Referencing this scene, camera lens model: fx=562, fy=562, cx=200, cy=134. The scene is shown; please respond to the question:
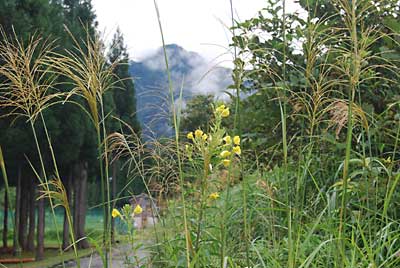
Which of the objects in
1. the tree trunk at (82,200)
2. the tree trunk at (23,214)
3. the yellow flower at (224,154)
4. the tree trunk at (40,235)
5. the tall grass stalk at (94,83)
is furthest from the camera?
the tree trunk at (82,200)

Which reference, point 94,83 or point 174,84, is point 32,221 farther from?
point 94,83

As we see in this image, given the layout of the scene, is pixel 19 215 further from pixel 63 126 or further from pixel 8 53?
pixel 8 53

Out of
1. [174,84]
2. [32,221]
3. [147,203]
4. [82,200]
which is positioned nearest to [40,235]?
[32,221]

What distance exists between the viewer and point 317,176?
2434 mm

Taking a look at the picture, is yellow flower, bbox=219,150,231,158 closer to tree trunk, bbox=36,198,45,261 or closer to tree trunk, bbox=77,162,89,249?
tree trunk, bbox=36,198,45,261

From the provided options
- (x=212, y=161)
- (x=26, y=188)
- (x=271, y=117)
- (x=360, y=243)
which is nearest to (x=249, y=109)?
(x=271, y=117)

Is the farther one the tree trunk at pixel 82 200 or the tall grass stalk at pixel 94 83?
the tree trunk at pixel 82 200

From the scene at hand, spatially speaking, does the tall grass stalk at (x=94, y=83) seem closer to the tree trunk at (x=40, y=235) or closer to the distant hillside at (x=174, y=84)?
the distant hillside at (x=174, y=84)

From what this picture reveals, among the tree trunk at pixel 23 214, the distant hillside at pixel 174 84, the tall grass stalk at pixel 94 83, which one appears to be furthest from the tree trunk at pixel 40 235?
the tall grass stalk at pixel 94 83

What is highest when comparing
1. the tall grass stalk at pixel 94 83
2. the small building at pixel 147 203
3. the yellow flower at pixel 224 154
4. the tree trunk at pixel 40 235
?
the tall grass stalk at pixel 94 83

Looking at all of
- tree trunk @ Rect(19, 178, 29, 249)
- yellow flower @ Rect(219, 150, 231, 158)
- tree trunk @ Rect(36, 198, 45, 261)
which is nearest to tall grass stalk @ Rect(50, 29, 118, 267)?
yellow flower @ Rect(219, 150, 231, 158)

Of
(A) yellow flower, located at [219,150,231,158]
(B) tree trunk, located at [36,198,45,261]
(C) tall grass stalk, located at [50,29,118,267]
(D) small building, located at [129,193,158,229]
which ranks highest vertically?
(C) tall grass stalk, located at [50,29,118,267]

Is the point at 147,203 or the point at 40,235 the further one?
the point at 40,235

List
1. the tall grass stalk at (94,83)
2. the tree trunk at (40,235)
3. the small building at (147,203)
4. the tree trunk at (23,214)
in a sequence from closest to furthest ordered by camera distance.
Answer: the tall grass stalk at (94,83) → the small building at (147,203) → the tree trunk at (40,235) → the tree trunk at (23,214)
